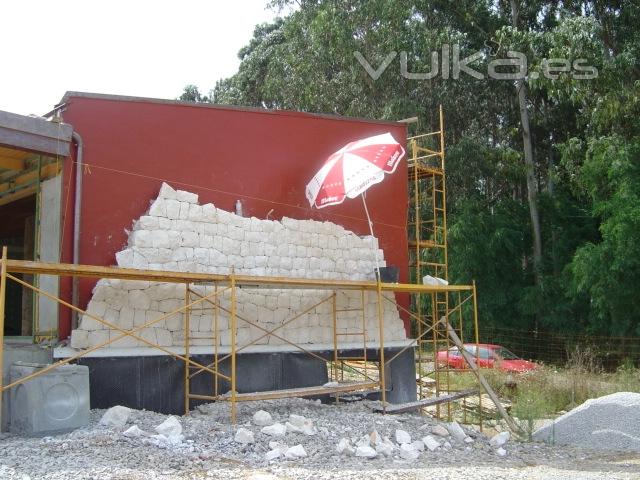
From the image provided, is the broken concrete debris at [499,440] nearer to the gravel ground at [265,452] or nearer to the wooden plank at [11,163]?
the gravel ground at [265,452]

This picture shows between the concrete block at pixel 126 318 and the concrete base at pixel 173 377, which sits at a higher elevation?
the concrete block at pixel 126 318

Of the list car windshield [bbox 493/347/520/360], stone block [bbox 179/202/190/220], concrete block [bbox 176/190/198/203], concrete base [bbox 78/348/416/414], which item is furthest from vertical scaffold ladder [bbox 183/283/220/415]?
car windshield [bbox 493/347/520/360]

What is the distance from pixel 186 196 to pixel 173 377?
319cm

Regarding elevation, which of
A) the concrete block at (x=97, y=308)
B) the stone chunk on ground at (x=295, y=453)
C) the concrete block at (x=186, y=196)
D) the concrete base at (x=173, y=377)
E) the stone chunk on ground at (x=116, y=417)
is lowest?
the stone chunk on ground at (x=295, y=453)

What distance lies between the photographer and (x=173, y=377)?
11820 millimetres

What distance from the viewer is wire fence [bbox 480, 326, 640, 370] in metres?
21.7

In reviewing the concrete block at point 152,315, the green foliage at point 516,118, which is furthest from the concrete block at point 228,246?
the green foliage at point 516,118

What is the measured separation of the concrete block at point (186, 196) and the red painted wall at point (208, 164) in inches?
5.9

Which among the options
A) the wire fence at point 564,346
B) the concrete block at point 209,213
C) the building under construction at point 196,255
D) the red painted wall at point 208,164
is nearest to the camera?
the building under construction at point 196,255

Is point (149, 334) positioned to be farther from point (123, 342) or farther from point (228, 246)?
point (228, 246)

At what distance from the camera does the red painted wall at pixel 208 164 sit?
11797mm

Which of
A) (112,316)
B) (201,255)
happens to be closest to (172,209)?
(201,255)

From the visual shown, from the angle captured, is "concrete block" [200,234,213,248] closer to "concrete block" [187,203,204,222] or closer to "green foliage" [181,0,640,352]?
"concrete block" [187,203,204,222]

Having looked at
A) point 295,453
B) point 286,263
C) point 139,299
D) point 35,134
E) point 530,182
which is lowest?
point 295,453
